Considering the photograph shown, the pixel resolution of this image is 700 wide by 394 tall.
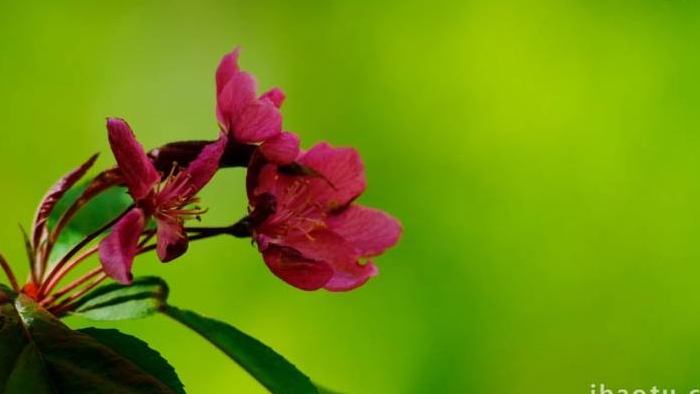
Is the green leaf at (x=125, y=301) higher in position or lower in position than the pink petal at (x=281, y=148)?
lower

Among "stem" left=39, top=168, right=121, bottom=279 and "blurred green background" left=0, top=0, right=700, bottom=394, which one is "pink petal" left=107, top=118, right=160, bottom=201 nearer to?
"stem" left=39, top=168, right=121, bottom=279

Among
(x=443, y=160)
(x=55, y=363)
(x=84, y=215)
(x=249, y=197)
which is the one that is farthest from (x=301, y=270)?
(x=443, y=160)

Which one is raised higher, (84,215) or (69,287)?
(84,215)

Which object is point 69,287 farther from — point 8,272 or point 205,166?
point 205,166

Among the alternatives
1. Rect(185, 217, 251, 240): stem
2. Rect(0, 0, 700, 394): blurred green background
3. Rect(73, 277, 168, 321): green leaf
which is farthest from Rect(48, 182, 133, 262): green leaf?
Rect(0, 0, 700, 394): blurred green background

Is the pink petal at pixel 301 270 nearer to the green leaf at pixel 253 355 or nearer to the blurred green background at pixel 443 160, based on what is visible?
the green leaf at pixel 253 355

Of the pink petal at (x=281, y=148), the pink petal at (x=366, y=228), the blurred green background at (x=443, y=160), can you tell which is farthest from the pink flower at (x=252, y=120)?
the blurred green background at (x=443, y=160)

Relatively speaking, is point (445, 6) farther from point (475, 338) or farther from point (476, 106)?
point (475, 338)
